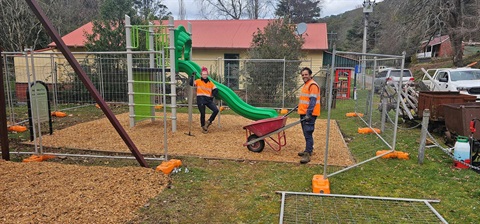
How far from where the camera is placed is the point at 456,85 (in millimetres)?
12125

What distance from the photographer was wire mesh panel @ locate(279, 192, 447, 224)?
370 cm

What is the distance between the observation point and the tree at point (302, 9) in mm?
44188

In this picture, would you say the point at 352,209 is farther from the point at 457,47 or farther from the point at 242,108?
the point at 457,47

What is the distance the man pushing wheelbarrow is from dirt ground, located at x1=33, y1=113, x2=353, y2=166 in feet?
0.71

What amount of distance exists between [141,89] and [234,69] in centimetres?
664

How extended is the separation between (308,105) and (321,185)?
1.66 m

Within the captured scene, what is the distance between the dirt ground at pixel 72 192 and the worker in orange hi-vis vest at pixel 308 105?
2646 mm

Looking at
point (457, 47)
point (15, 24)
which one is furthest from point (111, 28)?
point (457, 47)

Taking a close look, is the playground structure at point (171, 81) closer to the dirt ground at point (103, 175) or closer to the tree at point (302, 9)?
the dirt ground at point (103, 175)

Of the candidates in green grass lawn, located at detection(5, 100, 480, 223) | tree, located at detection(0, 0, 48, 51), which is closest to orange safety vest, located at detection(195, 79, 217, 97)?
green grass lawn, located at detection(5, 100, 480, 223)

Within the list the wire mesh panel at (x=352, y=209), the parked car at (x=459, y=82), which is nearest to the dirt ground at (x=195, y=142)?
the wire mesh panel at (x=352, y=209)

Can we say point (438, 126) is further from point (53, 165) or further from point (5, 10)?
point (5, 10)

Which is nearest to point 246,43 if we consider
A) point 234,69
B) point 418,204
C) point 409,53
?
point 234,69

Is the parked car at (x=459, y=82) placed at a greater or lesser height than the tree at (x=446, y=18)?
lesser
